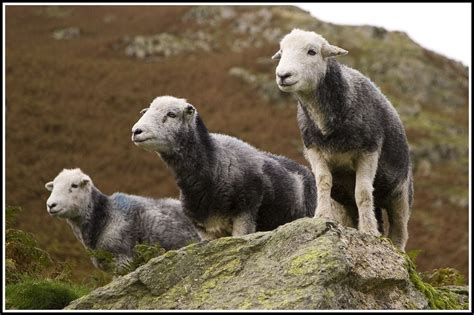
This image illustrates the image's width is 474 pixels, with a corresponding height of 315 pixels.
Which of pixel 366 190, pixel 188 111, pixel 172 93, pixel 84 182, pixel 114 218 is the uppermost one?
pixel 188 111

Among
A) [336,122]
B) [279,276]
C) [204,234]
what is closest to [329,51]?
[336,122]

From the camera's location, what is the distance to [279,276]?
287 inches

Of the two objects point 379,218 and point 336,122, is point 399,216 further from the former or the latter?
point 336,122

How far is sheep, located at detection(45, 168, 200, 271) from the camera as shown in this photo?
1356 centimetres

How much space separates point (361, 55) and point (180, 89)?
15.1 m

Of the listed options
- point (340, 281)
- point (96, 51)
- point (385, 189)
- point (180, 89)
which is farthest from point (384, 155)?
point (96, 51)

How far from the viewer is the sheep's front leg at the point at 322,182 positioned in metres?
8.79

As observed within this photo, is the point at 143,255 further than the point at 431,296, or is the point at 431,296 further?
the point at 143,255

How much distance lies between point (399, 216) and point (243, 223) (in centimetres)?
216

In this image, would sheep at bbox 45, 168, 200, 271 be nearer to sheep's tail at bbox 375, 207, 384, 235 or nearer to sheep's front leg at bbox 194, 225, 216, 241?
sheep's front leg at bbox 194, 225, 216, 241

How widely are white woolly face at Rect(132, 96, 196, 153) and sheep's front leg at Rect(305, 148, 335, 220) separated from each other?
6.75 ft

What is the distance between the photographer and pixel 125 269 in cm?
1000

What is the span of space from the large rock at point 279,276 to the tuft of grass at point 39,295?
1.26 m

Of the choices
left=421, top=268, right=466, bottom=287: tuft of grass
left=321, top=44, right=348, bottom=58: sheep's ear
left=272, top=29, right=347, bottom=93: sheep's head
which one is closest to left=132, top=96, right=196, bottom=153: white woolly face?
left=272, top=29, right=347, bottom=93: sheep's head
